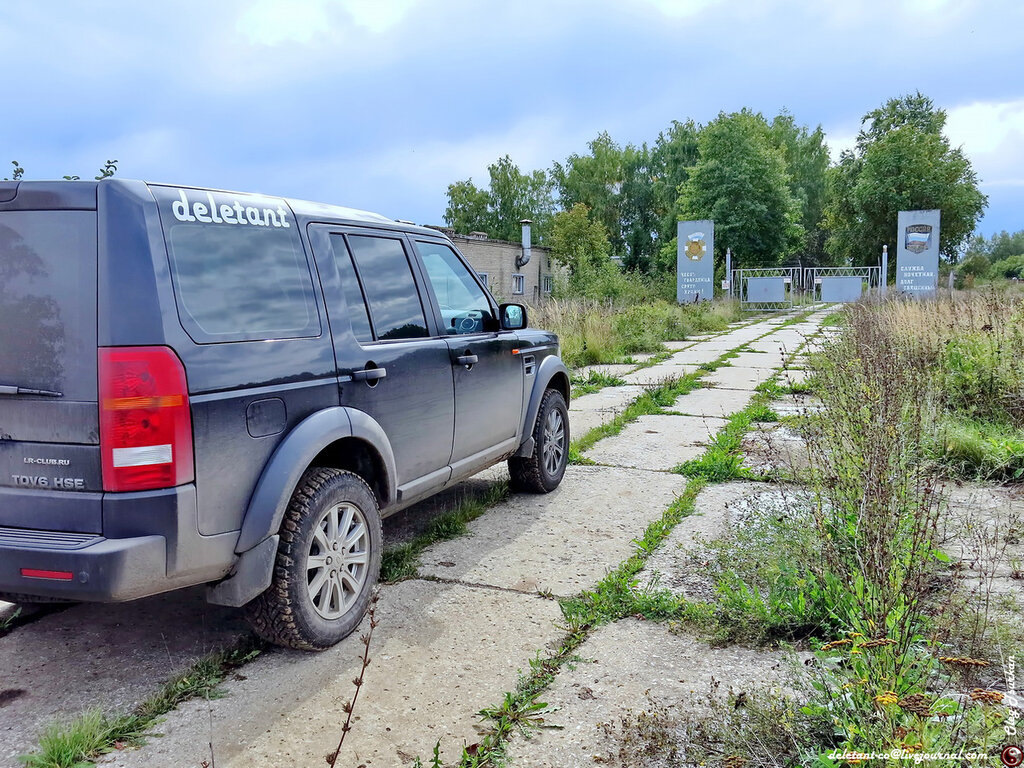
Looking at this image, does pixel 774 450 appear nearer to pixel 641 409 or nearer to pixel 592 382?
pixel 641 409

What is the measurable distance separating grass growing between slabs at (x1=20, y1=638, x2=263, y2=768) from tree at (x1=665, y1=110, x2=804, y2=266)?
4560cm

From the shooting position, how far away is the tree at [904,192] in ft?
156

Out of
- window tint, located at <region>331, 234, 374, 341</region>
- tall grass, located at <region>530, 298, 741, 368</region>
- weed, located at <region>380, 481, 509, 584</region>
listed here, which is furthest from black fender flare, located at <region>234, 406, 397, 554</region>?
tall grass, located at <region>530, 298, 741, 368</region>

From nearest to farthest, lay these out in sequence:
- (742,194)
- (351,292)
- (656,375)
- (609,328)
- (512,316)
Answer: (351,292)
(512,316)
(656,375)
(609,328)
(742,194)

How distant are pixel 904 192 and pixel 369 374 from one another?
171 ft

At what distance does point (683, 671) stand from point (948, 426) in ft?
14.6

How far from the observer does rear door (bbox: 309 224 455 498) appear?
148 inches

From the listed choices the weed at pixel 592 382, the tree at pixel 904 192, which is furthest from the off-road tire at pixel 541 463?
the tree at pixel 904 192

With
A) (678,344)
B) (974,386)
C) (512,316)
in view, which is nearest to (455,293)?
(512,316)

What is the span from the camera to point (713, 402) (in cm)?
1012

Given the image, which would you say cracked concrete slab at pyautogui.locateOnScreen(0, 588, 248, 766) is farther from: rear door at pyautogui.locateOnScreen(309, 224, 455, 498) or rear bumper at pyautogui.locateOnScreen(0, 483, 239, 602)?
rear door at pyautogui.locateOnScreen(309, 224, 455, 498)

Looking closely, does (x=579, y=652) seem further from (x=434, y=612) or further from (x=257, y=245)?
(x=257, y=245)

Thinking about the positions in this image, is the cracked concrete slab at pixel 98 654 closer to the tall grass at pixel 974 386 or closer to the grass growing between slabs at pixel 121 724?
the grass growing between slabs at pixel 121 724

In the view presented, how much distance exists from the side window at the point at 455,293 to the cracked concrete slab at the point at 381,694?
1.72 metres
